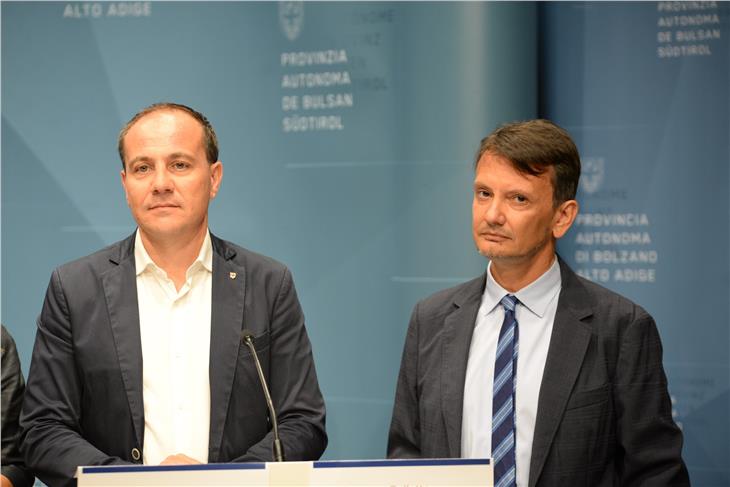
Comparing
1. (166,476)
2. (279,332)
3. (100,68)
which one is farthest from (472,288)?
(100,68)

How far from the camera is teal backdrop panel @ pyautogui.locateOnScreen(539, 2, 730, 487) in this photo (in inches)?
157

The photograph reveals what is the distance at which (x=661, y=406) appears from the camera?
2609 millimetres

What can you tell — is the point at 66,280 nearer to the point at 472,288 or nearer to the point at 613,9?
the point at 472,288

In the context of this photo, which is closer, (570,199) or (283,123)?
(570,199)

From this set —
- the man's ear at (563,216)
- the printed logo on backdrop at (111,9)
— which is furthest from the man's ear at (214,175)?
the printed logo on backdrop at (111,9)

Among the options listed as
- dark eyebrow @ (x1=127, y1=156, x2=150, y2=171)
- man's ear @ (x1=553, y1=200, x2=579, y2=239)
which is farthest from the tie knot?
dark eyebrow @ (x1=127, y1=156, x2=150, y2=171)

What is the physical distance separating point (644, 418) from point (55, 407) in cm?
158

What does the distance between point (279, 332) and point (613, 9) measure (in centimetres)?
224

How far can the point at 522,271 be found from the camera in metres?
2.80

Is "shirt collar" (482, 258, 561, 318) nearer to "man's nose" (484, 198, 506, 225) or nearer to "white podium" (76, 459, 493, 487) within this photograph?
"man's nose" (484, 198, 506, 225)

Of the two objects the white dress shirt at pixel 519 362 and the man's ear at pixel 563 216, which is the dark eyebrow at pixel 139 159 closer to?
the white dress shirt at pixel 519 362

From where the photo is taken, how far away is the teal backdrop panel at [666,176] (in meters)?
3.99

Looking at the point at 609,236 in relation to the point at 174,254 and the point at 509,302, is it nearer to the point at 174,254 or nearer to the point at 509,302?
the point at 509,302

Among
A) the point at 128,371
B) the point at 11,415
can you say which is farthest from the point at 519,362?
the point at 11,415
